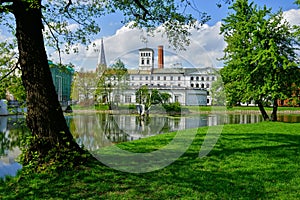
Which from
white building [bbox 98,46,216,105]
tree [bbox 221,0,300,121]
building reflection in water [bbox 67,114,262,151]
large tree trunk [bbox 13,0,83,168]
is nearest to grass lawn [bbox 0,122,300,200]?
large tree trunk [bbox 13,0,83,168]

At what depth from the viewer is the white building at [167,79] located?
10023 mm

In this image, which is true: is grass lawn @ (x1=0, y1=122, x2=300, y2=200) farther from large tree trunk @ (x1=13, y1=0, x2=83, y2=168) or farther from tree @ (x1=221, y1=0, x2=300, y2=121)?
tree @ (x1=221, y1=0, x2=300, y2=121)

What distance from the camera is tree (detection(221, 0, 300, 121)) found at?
16.7 metres

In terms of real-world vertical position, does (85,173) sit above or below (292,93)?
below

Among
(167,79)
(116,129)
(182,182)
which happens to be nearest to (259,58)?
(167,79)

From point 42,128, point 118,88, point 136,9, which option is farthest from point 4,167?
point 118,88

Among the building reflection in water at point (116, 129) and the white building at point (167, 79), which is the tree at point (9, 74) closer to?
the building reflection in water at point (116, 129)

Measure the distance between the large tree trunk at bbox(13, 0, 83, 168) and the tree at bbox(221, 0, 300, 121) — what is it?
14.0 metres

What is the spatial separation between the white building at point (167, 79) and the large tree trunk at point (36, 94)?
3954 millimetres

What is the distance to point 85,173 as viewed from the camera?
4.78 metres

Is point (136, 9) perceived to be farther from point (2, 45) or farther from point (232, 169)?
point (232, 169)

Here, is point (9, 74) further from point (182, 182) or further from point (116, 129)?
point (116, 129)

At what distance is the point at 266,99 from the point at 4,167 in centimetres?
1582

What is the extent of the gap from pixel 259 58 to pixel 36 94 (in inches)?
571
